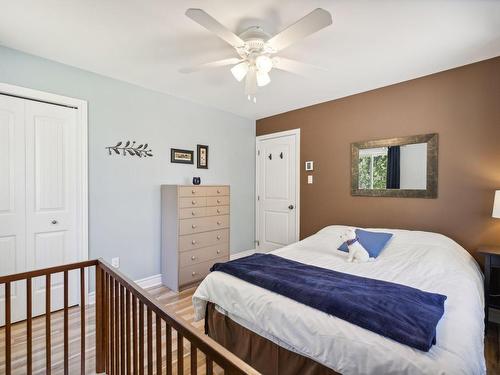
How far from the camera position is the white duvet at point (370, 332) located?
3.52 feet

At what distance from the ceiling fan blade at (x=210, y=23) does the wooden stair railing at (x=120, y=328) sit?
1.45 m

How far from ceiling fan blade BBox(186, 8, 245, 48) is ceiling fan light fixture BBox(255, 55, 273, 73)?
6.7 inches

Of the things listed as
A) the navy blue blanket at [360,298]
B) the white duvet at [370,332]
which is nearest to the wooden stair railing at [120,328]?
the white duvet at [370,332]

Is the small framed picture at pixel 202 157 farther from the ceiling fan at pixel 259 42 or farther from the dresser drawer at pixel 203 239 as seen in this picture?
the ceiling fan at pixel 259 42

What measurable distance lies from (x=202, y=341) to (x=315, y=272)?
1166mm

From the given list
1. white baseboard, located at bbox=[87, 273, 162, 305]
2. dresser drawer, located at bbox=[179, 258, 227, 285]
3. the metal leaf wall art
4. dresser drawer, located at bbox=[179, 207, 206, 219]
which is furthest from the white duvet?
the metal leaf wall art

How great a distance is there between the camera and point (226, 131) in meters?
4.02

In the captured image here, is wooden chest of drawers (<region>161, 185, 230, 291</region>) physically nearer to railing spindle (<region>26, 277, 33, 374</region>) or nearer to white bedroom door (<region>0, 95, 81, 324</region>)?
white bedroom door (<region>0, 95, 81, 324</region>)

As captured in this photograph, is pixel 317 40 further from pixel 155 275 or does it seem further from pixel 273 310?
pixel 155 275

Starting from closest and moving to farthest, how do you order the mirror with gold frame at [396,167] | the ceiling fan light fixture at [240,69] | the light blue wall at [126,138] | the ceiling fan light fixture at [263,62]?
the ceiling fan light fixture at [263,62]
the ceiling fan light fixture at [240,69]
the light blue wall at [126,138]
the mirror with gold frame at [396,167]

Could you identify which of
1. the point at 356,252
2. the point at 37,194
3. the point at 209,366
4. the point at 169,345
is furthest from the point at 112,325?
the point at 356,252

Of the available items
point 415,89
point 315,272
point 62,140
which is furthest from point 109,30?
point 415,89

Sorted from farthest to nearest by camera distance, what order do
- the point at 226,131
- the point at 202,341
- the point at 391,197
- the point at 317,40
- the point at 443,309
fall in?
1. the point at 226,131
2. the point at 391,197
3. the point at 317,40
4. the point at 443,309
5. the point at 202,341

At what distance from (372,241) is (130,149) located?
108 inches
